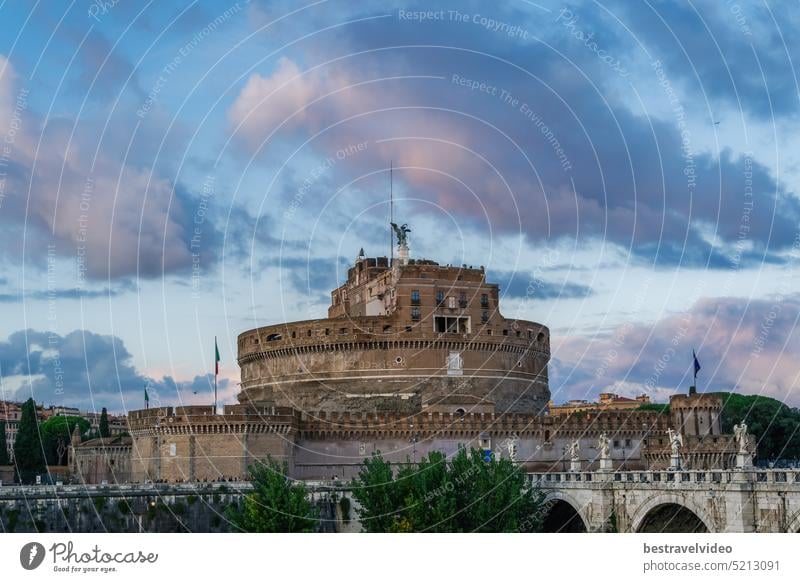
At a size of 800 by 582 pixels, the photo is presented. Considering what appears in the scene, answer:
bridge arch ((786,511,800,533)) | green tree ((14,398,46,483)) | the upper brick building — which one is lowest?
bridge arch ((786,511,800,533))

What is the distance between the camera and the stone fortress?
65.8 m

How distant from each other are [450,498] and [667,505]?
8.95m

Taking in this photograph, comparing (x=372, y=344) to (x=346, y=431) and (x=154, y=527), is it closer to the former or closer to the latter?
(x=346, y=431)

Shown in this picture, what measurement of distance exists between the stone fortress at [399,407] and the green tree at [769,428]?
47.9 feet

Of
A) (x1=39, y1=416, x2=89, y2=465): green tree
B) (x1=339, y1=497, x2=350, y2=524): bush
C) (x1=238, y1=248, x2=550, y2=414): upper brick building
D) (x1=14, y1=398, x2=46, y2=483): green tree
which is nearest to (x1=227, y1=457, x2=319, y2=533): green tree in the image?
(x1=339, y1=497, x2=350, y2=524): bush

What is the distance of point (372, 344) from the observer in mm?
77750

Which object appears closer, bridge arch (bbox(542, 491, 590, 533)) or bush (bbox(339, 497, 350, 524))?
bridge arch (bbox(542, 491, 590, 533))

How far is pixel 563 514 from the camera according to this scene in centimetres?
5497

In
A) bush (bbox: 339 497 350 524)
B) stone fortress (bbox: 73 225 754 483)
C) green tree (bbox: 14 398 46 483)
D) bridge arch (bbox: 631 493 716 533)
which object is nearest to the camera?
bridge arch (bbox: 631 493 716 533)

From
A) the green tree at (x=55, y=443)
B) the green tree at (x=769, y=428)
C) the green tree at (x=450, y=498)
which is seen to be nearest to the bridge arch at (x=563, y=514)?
the green tree at (x=450, y=498)

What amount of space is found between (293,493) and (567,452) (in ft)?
93.4
